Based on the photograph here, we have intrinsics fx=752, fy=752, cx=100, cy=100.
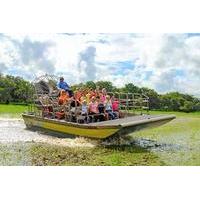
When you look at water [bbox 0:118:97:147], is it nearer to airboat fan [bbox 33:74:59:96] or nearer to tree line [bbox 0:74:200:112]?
tree line [bbox 0:74:200:112]

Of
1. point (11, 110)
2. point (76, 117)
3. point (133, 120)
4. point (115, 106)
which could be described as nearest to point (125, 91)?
point (115, 106)

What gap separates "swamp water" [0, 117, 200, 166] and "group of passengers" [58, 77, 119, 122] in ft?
1.51

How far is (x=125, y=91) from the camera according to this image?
39.0 feet

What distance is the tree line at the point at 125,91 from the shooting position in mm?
11625

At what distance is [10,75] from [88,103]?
4.16ft

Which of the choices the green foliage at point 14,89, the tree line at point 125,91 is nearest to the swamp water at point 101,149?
the tree line at point 125,91

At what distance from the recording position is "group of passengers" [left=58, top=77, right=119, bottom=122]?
37.1ft

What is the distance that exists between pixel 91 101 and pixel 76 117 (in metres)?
0.35

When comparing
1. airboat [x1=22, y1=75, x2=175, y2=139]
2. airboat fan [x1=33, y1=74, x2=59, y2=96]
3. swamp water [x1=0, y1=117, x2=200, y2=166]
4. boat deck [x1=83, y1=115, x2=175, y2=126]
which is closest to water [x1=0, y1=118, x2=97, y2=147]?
swamp water [x1=0, y1=117, x2=200, y2=166]

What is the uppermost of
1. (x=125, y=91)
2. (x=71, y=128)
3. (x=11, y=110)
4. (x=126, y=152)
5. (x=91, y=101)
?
(x=125, y=91)

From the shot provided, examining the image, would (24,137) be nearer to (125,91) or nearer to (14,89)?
(14,89)

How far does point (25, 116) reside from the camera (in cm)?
1253

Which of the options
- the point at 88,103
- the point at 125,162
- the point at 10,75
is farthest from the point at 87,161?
the point at 10,75
